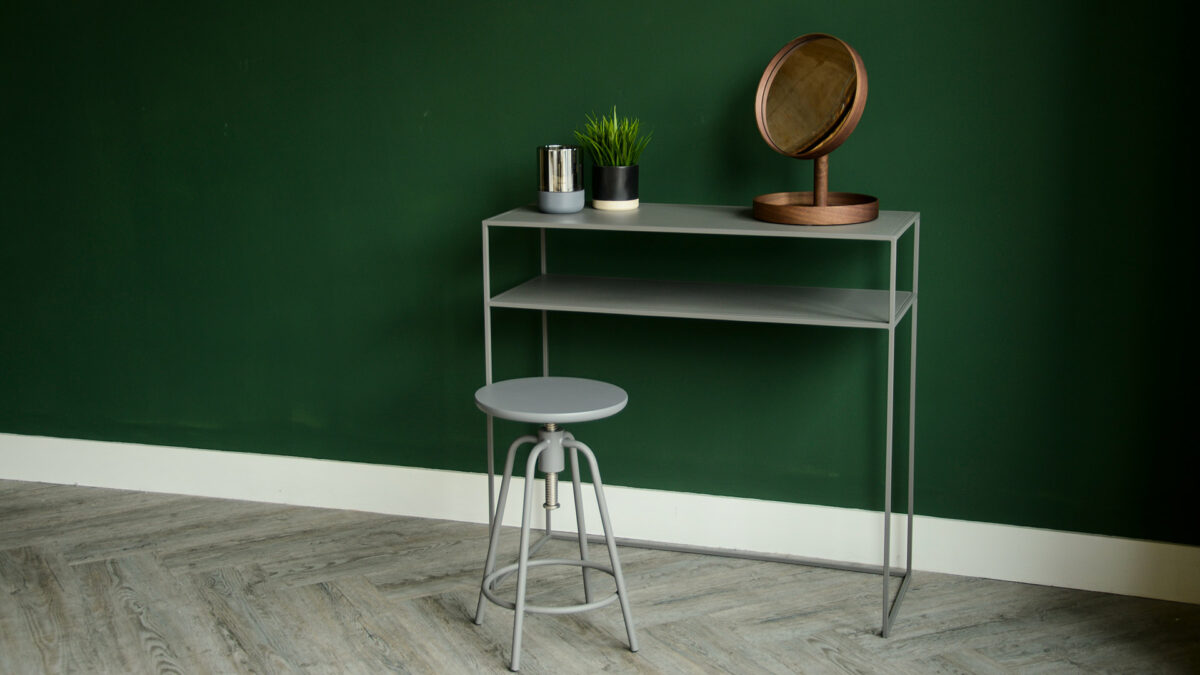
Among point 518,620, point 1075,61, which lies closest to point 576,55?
point 1075,61

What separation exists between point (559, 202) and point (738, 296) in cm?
51

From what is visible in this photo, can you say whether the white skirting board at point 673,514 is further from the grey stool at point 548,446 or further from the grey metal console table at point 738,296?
the grey stool at point 548,446

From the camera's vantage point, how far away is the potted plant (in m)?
3.17

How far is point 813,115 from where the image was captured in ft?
9.89

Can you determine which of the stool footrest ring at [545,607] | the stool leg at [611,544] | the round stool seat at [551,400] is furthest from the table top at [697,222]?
the stool footrest ring at [545,607]

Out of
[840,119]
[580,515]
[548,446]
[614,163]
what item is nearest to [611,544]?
[580,515]

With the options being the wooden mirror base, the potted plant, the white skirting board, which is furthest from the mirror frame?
the white skirting board

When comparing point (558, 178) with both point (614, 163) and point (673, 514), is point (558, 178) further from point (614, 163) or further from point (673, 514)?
point (673, 514)

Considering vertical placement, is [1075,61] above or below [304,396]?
above

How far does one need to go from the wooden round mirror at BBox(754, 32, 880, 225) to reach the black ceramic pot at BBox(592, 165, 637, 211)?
1.10ft

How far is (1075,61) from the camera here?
2943 mm

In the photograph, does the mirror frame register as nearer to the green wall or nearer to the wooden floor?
the green wall

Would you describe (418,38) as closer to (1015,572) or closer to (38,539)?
(38,539)

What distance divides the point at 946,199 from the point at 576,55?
1.04m
